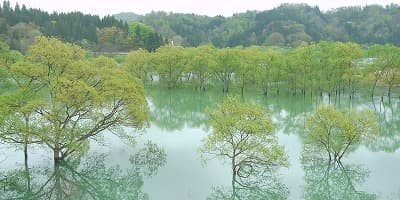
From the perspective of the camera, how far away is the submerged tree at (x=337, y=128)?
2545 cm

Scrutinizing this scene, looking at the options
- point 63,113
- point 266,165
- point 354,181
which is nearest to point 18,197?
point 63,113

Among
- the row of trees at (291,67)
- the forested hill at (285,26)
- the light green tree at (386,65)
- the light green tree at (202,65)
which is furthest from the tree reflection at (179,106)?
the forested hill at (285,26)

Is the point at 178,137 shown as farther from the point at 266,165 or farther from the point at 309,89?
the point at 309,89

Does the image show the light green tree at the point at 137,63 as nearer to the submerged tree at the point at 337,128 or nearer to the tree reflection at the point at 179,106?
the tree reflection at the point at 179,106

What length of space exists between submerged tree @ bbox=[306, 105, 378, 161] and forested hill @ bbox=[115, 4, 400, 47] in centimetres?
11014

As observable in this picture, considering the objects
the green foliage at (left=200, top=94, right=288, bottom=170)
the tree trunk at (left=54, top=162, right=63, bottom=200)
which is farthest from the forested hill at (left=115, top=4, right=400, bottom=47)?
the tree trunk at (left=54, top=162, right=63, bottom=200)

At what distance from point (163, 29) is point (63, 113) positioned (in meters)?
142

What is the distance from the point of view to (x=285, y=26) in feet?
489

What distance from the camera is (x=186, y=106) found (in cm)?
4744

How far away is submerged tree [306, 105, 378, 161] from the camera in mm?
25453

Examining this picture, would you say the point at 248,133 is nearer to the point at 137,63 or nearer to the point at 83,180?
the point at 83,180

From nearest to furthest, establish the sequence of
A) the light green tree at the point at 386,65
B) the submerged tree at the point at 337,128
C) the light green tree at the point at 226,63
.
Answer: the submerged tree at the point at 337,128
the light green tree at the point at 386,65
the light green tree at the point at 226,63

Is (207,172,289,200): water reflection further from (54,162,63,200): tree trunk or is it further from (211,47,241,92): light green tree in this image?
(211,47,241,92): light green tree

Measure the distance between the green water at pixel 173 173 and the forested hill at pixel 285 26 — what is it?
108017mm
